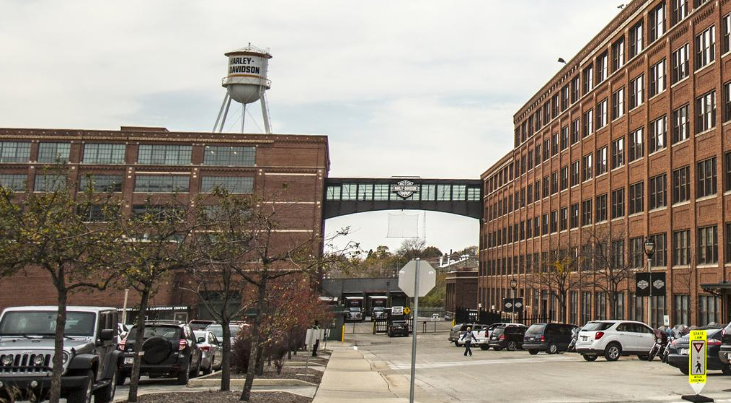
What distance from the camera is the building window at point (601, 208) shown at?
162 ft

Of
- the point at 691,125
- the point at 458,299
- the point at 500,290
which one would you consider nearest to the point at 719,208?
the point at 691,125

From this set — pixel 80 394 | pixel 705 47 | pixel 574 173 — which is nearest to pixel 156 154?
pixel 574 173

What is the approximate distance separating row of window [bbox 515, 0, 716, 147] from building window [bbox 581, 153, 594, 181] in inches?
198

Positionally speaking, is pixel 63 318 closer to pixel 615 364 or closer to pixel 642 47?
pixel 615 364

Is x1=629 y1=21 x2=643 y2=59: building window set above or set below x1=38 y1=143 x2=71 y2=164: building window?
above

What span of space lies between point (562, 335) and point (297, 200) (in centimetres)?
4213

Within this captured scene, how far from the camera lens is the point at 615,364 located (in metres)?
26.2

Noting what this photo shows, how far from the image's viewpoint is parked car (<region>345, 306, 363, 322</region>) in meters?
91.1

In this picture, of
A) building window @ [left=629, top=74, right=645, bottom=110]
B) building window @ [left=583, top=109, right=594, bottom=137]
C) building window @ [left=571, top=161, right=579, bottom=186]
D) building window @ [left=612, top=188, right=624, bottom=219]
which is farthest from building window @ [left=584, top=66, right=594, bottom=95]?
building window @ [left=612, top=188, right=624, bottom=219]

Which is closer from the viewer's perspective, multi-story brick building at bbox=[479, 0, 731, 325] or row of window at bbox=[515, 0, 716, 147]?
multi-story brick building at bbox=[479, 0, 731, 325]

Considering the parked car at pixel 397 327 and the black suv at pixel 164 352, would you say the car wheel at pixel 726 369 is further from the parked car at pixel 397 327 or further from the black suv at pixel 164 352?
the parked car at pixel 397 327

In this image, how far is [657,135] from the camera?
4166 cm

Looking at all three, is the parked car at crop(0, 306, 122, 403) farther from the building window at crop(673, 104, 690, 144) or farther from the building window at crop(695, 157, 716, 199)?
the building window at crop(673, 104, 690, 144)

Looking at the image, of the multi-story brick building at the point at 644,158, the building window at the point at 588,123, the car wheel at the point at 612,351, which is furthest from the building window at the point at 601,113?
the car wheel at the point at 612,351
